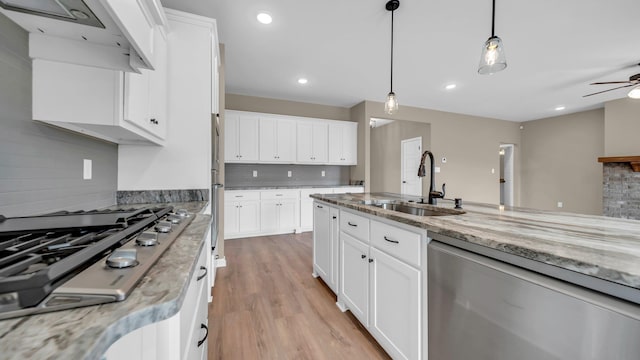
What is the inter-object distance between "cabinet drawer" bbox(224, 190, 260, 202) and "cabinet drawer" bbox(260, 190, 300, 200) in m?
0.10

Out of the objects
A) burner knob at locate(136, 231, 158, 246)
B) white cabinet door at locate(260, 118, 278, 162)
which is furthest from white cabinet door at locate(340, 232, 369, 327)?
white cabinet door at locate(260, 118, 278, 162)

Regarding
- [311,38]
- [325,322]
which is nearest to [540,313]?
[325,322]

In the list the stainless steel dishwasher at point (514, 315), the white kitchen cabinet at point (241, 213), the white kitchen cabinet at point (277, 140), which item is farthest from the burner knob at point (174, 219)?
the white kitchen cabinet at point (277, 140)

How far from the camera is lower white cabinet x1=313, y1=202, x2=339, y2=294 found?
204cm

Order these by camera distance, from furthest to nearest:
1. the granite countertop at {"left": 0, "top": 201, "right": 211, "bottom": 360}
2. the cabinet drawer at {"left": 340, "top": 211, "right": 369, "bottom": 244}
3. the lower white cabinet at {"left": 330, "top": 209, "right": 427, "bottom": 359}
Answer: the cabinet drawer at {"left": 340, "top": 211, "right": 369, "bottom": 244}, the lower white cabinet at {"left": 330, "top": 209, "right": 427, "bottom": 359}, the granite countertop at {"left": 0, "top": 201, "right": 211, "bottom": 360}

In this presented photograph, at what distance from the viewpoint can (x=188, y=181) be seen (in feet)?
6.43

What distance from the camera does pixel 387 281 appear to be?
1.38 meters

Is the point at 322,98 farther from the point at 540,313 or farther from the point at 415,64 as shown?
the point at 540,313

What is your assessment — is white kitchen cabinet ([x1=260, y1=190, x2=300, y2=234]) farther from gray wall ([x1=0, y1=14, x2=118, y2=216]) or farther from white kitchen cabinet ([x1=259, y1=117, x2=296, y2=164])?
gray wall ([x1=0, y1=14, x2=118, y2=216])

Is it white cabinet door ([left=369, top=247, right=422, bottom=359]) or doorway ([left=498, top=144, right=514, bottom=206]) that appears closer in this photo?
white cabinet door ([left=369, top=247, right=422, bottom=359])

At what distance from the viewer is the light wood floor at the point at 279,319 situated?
1513mm

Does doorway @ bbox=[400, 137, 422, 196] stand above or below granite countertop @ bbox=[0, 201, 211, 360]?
above

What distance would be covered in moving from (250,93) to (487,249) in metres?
4.38

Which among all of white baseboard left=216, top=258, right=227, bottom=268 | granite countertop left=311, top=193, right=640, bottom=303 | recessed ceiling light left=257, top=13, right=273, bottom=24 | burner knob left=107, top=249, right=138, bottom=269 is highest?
recessed ceiling light left=257, top=13, right=273, bottom=24
